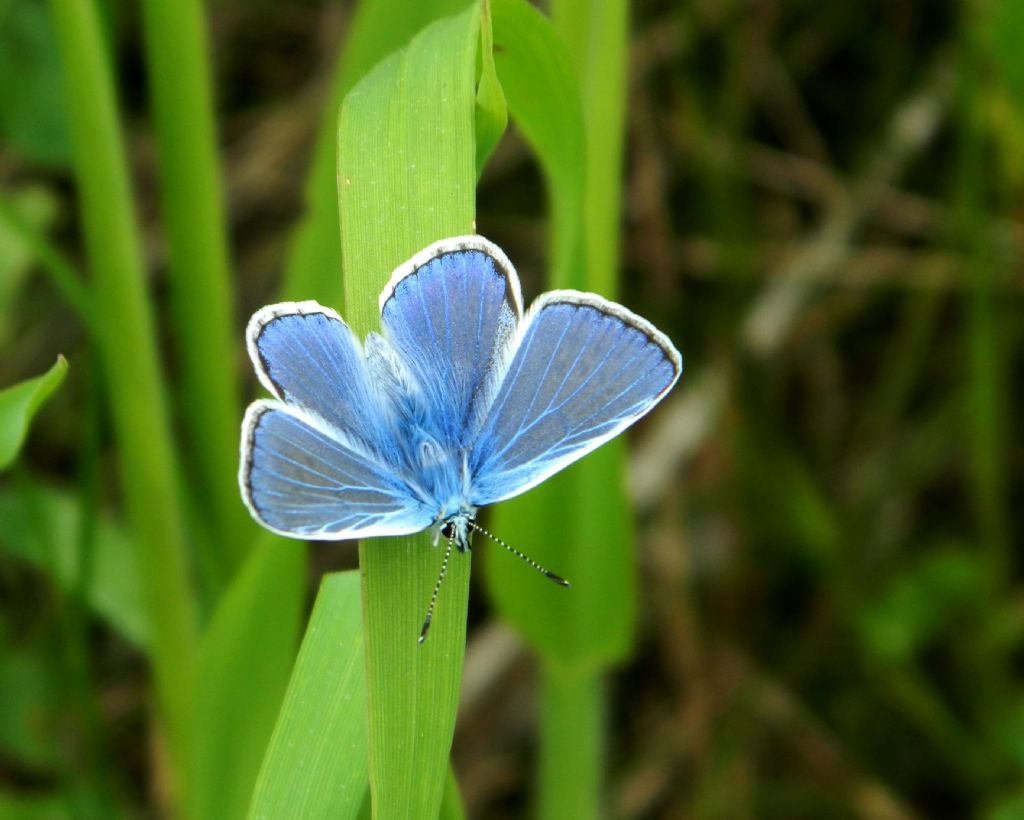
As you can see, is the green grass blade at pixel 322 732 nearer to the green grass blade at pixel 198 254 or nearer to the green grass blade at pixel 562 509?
the green grass blade at pixel 562 509

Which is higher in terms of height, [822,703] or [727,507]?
[727,507]

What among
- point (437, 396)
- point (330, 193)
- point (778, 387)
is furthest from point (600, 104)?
point (778, 387)

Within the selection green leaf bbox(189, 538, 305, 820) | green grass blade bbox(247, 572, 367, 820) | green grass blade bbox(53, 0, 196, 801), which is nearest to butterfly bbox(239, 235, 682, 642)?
green grass blade bbox(247, 572, 367, 820)

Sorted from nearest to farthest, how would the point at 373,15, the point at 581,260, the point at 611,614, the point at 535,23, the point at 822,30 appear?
the point at 535,23 < the point at 581,260 < the point at 373,15 < the point at 611,614 < the point at 822,30

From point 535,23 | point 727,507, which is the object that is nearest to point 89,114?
point 535,23

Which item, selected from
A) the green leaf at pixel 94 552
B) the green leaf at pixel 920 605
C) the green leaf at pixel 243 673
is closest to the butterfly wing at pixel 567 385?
the green leaf at pixel 243 673

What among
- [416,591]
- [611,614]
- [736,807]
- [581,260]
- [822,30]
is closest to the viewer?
[416,591]

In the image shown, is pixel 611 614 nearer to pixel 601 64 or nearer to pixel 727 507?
pixel 601 64
